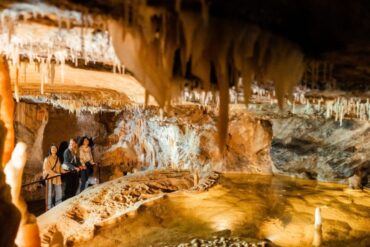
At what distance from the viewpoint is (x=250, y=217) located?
753 cm

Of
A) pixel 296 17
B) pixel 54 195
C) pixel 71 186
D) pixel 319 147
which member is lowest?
pixel 71 186

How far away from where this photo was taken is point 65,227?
278 inches

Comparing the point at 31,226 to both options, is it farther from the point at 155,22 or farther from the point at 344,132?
the point at 344,132

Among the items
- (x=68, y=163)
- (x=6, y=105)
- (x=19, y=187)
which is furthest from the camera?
(x=68, y=163)

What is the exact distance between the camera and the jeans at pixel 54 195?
8719 mm

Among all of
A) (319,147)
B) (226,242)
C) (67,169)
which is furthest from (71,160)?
(319,147)

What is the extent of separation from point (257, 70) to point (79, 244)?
470cm

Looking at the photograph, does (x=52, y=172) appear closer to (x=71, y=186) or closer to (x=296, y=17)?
(x=71, y=186)

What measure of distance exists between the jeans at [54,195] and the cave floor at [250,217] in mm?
2396

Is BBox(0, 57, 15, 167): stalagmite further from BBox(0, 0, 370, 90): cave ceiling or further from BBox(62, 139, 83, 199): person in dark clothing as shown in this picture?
BBox(62, 139, 83, 199): person in dark clothing

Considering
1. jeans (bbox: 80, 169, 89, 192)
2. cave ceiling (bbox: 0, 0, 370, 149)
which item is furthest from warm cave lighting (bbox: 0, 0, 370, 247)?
jeans (bbox: 80, 169, 89, 192)

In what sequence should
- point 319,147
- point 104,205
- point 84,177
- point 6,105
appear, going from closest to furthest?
1. point 6,105
2. point 104,205
3. point 84,177
4. point 319,147

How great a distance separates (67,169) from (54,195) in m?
0.88

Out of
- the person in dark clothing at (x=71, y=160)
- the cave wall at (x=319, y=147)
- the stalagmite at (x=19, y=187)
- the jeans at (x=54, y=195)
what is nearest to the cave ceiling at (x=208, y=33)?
the stalagmite at (x=19, y=187)
